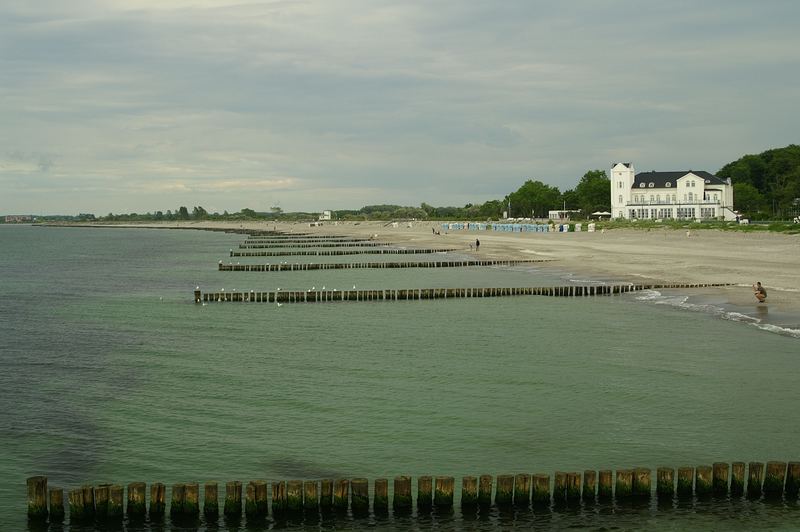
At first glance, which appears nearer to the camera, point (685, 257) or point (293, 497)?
point (293, 497)

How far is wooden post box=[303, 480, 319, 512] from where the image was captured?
54.7 ft

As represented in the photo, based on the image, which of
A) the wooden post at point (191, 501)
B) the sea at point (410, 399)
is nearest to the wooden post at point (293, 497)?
the sea at point (410, 399)

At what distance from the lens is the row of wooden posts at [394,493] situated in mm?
16562

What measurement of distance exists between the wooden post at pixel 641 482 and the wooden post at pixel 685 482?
2.51 ft

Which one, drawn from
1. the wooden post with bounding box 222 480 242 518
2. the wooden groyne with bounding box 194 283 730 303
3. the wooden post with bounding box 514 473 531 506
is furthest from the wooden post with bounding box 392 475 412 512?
the wooden groyne with bounding box 194 283 730 303

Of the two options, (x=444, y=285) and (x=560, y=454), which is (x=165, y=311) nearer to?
(x=444, y=285)

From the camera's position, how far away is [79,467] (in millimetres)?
19734

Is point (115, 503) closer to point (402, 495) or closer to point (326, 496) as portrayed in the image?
point (326, 496)

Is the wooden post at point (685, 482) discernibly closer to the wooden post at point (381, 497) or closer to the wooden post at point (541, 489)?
the wooden post at point (541, 489)

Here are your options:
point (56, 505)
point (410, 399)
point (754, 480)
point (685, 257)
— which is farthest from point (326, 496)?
point (685, 257)

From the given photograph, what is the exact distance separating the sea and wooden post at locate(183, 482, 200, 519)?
0.34 metres

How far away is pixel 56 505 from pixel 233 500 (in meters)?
3.60

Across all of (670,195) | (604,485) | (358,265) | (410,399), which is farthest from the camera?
(670,195)

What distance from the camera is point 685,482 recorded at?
17.5 meters
